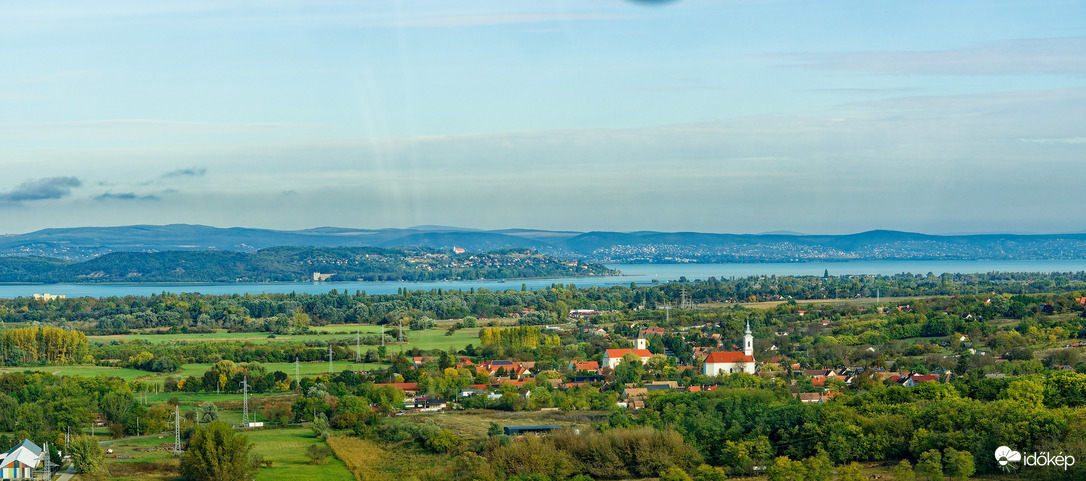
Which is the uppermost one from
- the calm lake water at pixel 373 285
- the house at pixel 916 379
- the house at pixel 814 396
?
the house at pixel 916 379

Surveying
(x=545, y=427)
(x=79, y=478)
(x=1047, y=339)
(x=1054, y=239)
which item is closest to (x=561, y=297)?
(x=1047, y=339)

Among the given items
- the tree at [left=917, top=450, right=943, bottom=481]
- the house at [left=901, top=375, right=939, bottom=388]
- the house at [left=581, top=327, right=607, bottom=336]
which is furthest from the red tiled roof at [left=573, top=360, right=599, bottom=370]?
the tree at [left=917, top=450, right=943, bottom=481]

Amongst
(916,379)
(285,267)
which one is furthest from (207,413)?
(285,267)

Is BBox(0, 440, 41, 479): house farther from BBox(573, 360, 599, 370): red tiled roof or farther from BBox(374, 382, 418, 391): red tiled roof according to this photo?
BBox(573, 360, 599, 370): red tiled roof

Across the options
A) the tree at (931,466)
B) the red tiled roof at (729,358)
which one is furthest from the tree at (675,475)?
the red tiled roof at (729,358)

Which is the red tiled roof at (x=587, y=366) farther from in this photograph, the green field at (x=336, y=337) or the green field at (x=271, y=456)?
the green field at (x=271, y=456)
